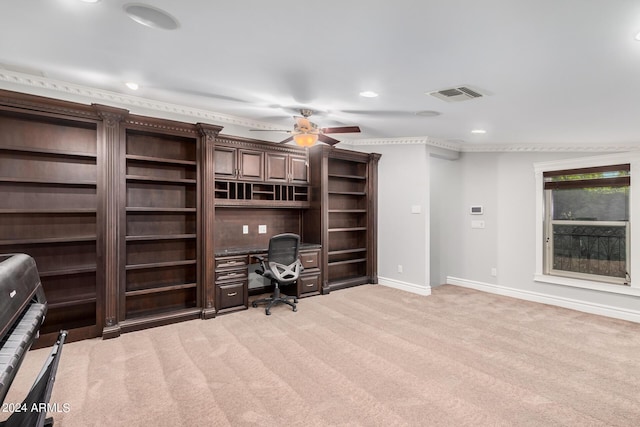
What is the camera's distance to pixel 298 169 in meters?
5.09

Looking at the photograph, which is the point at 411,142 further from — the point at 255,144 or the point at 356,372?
the point at 356,372

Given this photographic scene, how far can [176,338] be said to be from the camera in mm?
3314

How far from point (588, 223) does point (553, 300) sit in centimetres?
117

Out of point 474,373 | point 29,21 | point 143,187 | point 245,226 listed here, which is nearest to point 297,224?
point 245,226

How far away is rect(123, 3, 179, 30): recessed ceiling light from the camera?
1907 mm

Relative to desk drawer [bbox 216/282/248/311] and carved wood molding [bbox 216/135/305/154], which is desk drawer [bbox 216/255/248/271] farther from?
carved wood molding [bbox 216/135/305/154]

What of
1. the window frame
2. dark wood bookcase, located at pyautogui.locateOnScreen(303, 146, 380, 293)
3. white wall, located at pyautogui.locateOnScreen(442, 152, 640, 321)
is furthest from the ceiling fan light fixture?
the window frame

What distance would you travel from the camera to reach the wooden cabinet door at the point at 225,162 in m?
4.28

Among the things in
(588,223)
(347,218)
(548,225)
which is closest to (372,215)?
(347,218)

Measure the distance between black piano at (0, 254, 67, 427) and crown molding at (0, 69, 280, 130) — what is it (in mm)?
2542

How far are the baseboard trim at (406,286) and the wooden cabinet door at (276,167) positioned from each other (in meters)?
2.47

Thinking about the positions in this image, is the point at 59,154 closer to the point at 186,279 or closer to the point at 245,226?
the point at 186,279

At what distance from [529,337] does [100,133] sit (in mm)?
4915

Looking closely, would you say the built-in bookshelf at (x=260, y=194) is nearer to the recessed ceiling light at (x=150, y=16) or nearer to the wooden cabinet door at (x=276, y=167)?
the wooden cabinet door at (x=276, y=167)
